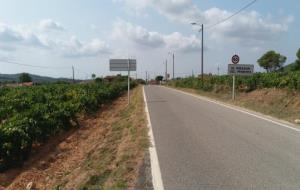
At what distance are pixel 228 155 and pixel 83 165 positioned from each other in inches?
145

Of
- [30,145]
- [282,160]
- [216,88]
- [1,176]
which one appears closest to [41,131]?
[30,145]

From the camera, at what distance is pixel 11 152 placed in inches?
501

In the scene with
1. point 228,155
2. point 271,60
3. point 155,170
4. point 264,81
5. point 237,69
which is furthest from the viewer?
point 271,60

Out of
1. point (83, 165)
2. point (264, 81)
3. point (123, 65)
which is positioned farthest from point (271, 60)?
point (83, 165)

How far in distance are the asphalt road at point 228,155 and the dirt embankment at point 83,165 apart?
0.64 meters

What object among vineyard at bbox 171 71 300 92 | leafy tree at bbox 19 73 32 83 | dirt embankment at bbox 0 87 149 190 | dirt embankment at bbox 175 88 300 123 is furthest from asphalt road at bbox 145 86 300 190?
leafy tree at bbox 19 73 32 83

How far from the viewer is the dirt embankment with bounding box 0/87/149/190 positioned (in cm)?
863

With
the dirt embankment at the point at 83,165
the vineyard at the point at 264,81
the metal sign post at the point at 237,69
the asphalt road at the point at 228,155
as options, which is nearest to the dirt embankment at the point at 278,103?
the vineyard at the point at 264,81

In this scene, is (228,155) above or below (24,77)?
above

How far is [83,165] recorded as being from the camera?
11266 mm

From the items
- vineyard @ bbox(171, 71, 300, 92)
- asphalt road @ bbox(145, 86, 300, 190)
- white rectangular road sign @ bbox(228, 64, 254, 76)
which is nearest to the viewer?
asphalt road @ bbox(145, 86, 300, 190)

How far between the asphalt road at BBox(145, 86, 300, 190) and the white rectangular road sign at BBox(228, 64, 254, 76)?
15188 mm

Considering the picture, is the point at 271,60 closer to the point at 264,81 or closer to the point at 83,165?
the point at 264,81

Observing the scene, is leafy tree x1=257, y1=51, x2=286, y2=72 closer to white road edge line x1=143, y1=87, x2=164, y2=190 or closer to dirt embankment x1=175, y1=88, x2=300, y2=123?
dirt embankment x1=175, y1=88, x2=300, y2=123
